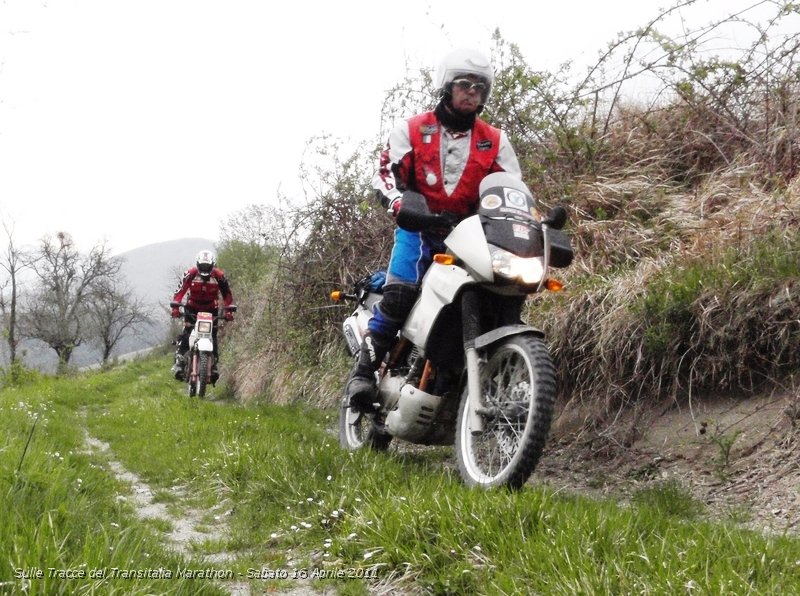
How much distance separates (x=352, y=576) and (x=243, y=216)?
28151mm

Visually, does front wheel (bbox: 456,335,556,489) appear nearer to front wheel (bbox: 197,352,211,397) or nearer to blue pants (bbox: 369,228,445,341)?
blue pants (bbox: 369,228,445,341)

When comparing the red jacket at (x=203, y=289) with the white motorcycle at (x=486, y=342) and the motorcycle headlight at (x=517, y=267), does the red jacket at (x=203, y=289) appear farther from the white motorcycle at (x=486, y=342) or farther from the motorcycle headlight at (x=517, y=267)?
the motorcycle headlight at (x=517, y=267)

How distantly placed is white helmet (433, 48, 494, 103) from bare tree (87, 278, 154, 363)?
219 ft

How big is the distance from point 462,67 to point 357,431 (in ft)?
9.14

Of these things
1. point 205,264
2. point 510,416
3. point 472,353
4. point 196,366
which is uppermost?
point 205,264

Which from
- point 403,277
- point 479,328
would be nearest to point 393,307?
point 403,277

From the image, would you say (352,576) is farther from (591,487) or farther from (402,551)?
(591,487)

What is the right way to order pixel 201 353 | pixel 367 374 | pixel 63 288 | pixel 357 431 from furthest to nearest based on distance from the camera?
pixel 63 288 < pixel 201 353 < pixel 357 431 < pixel 367 374

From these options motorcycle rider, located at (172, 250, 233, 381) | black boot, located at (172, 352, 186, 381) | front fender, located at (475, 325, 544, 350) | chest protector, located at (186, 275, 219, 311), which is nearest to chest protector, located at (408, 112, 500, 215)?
front fender, located at (475, 325, 544, 350)

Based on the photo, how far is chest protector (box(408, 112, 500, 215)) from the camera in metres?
4.58

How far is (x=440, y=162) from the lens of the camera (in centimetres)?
460

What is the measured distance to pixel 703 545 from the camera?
2.46 meters

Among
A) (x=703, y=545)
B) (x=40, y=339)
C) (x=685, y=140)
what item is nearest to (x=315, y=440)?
(x=703, y=545)

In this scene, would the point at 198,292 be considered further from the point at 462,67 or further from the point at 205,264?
the point at 462,67
